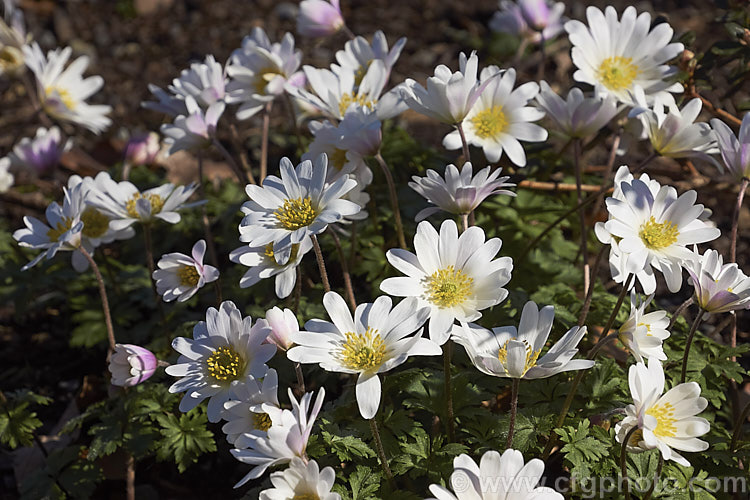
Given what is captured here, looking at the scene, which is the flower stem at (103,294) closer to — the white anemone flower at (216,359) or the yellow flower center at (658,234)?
the white anemone flower at (216,359)

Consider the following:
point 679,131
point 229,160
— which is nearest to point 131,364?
point 229,160

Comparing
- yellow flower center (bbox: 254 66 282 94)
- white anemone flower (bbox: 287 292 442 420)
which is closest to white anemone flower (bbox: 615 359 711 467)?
white anemone flower (bbox: 287 292 442 420)

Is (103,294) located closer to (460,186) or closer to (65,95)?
(460,186)

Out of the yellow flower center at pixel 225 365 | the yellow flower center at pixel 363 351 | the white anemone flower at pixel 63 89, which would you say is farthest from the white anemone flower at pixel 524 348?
the white anemone flower at pixel 63 89

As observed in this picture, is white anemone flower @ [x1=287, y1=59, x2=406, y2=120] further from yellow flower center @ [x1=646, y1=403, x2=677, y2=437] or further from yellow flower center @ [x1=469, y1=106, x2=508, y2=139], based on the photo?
yellow flower center @ [x1=646, y1=403, x2=677, y2=437]

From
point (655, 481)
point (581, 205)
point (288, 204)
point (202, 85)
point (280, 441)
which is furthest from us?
point (202, 85)

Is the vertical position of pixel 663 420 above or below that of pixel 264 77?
below
